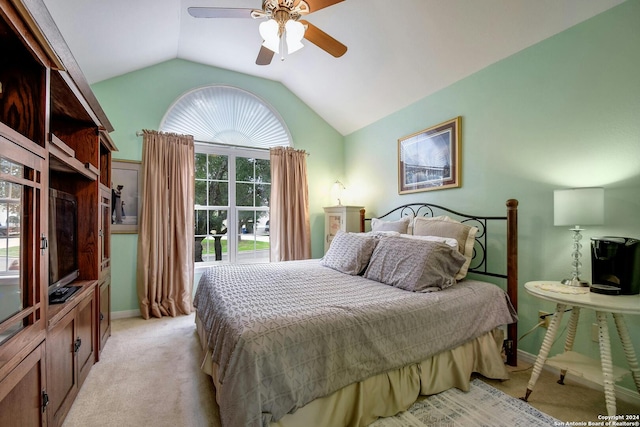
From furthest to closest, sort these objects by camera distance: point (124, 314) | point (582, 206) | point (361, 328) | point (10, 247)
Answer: point (124, 314) → point (582, 206) → point (361, 328) → point (10, 247)

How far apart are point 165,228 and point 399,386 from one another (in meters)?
3.04

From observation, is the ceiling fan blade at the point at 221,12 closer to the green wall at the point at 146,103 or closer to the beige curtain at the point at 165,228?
the beige curtain at the point at 165,228

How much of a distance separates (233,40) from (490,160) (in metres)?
3.02

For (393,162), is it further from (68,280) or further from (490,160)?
(68,280)

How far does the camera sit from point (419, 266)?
2092 millimetres

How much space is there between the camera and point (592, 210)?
1726mm

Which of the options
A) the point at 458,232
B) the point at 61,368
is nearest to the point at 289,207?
the point at 458,232

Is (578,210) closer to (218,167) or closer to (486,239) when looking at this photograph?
(486,239)

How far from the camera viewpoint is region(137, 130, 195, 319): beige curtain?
3350 mm

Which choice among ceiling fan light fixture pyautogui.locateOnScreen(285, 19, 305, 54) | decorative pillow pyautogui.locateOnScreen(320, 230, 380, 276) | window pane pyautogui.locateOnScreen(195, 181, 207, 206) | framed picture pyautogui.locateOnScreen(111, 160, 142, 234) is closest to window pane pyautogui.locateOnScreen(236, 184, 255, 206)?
window pane pyautogui.locateOnScreen(195, 181, 207, 206)

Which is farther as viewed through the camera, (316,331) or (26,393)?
(316,331)

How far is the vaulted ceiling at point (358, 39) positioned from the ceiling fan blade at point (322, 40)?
0.80m

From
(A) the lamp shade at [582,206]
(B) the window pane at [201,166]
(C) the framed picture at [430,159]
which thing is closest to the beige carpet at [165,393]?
(A) the lamp shade at [582,206]

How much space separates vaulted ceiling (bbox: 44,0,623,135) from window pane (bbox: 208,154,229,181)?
1231mm
